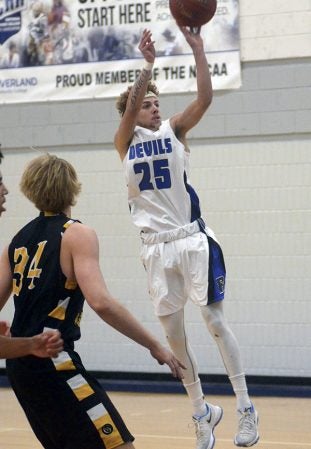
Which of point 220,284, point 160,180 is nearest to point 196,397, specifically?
point 220,284

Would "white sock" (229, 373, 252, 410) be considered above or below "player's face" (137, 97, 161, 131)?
below

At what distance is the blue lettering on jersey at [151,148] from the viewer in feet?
20.6

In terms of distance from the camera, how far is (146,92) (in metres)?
6.30

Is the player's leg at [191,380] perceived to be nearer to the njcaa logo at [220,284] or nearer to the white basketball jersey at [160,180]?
the njcaa logo at [220,284]

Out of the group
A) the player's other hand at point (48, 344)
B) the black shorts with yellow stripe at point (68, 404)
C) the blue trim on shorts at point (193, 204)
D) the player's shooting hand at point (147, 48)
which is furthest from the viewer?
the blue trim on shorts at point (193, 204)

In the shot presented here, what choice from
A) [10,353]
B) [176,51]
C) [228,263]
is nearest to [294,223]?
[228,263]

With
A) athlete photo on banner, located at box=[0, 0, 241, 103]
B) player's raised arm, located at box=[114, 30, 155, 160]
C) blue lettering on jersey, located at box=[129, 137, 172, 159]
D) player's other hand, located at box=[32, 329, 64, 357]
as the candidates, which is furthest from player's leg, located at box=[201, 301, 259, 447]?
athlete photo on banner, located at box=[0, 0, 241, 103]

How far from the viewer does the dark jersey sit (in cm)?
410

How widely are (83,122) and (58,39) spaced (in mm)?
852

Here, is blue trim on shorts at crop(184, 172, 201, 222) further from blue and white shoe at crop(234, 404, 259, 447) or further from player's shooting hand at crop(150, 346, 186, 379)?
player's shooting hand at crop(150, 346, 186, 379)

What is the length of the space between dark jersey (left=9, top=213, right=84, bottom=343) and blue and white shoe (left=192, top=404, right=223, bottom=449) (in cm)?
218

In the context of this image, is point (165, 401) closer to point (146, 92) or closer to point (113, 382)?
point (113, 382)

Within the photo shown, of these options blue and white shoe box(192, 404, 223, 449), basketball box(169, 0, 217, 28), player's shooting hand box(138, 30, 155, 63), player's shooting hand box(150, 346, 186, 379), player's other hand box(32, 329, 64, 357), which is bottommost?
blue and white shoe box(192, 404, 223, 449)

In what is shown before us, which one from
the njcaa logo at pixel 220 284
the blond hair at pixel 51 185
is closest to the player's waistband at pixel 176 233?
the njcaa logo at pixel 220 284
